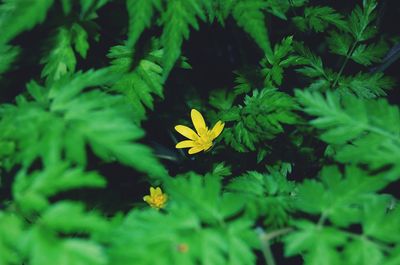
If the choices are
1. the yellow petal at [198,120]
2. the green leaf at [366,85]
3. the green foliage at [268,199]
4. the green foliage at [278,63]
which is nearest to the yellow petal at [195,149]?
the yellow petal at [198,120]

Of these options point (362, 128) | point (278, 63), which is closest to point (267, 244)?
point (362, 128)

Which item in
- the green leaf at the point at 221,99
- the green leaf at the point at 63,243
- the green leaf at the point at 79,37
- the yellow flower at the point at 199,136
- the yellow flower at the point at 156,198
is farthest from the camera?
the green leaf at the point at 221,99

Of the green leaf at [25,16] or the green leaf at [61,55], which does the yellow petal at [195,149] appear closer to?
the green leaf at [61,55]

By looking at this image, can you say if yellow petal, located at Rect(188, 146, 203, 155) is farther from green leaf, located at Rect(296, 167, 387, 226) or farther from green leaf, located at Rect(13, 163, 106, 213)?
green leaf, located at Rect(13, 163, 106, 213)

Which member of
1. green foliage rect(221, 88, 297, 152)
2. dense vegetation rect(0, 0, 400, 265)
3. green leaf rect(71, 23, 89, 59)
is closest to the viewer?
dense vegetation rect(0, 0, 400, 265)

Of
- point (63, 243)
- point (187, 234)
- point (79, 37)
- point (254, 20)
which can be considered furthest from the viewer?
point (79, 37)

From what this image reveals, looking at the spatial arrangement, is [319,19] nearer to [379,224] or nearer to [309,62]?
[309,62]

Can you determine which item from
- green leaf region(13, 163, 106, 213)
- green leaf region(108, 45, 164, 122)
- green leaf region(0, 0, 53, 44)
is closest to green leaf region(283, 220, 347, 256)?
green leaf region(13, 163, 106, 213)
